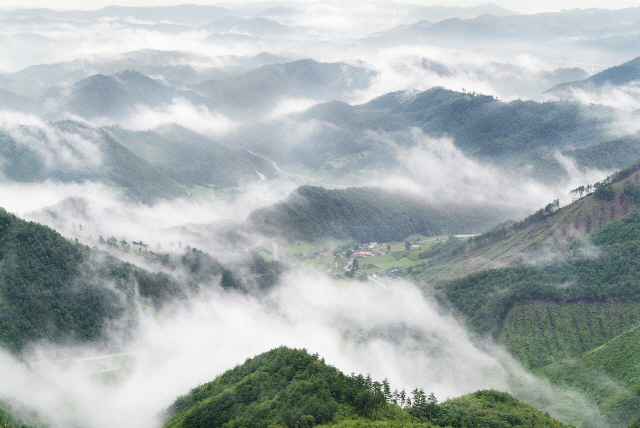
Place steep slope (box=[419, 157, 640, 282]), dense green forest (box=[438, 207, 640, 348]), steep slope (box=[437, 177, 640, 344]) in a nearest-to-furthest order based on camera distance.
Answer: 1. steep slope (box=[437, 177, 640, 344])
2. dense green forest (box=[438, 207, 640, 348])
3. steep slope (box=[419, 157, 640, 282])

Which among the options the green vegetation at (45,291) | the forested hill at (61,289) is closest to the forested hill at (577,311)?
the forested hill at (61,289)

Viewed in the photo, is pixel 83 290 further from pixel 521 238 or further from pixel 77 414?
pixel 521 238

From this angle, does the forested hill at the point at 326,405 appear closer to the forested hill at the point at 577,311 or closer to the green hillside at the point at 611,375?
the green hillside at the point at 611,375

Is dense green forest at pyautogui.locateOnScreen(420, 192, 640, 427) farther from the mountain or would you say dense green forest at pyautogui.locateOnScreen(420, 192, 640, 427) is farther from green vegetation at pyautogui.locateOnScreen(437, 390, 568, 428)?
green vegetation at pyautogui.locateOnScreen(437, 390, 568, 428)

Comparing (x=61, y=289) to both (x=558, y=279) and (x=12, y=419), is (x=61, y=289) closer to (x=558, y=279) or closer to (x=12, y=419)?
(x=12, y=419)

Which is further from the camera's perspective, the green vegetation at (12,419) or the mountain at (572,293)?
the mountain at (572,293)

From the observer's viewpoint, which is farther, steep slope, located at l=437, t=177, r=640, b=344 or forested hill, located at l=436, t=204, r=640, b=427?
steep slope, located at l=437, t=177, r=640, b=344

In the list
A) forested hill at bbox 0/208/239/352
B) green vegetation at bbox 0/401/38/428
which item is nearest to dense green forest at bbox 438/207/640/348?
forested hill at bbox 0/208/239/352
